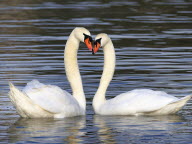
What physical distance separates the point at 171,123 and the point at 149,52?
8241 mm

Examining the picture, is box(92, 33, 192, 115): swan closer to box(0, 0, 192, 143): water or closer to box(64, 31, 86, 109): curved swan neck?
box(0, 0, 192, 143): water

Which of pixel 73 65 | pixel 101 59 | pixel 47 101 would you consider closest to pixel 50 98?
pixel 47 101

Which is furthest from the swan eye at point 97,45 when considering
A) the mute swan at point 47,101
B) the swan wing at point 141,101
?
the swan wing at point 141,101

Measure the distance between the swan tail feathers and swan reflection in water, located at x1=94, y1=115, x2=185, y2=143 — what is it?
96 cm

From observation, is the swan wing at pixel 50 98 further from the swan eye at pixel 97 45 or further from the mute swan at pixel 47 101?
the swan eye at pixel 97 45

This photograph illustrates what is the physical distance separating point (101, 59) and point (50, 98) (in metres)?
7.12

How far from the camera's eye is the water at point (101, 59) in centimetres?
1280

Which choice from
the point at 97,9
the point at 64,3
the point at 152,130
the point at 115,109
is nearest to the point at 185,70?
the point at 115,109

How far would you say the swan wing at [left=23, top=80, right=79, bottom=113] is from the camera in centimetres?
1370

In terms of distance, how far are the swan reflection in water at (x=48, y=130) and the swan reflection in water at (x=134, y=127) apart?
0.36 meters

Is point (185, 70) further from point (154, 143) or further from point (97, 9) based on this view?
point (97, 9)

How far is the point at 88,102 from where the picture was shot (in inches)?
625

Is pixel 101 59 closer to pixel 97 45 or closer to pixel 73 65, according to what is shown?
pixel 73 65

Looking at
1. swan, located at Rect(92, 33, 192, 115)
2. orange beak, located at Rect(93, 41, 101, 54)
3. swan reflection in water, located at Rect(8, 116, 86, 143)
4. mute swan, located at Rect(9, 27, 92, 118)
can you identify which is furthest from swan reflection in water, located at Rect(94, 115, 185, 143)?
orange beak, located at Rect(93, 41, 101, 54)
